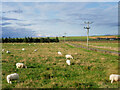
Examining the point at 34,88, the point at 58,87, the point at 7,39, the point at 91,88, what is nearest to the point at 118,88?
the point at 91,88

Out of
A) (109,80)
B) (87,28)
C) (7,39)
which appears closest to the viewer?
(109,80)

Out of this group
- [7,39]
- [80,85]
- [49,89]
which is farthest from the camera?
[7,39]

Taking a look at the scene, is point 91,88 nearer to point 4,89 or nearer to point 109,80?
point 109,80

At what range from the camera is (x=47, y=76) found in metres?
10.9

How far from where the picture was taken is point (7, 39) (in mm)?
114688

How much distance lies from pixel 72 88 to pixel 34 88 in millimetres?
2452

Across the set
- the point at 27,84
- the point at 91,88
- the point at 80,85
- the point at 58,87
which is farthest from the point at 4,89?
the point at 91,88

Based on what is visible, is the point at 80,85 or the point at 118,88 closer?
the point at 118,88

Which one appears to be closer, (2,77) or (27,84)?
(27,84)

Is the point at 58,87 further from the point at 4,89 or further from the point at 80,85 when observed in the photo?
the point at 4,89

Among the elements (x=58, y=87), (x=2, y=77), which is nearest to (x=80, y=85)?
(x=58, y=87)

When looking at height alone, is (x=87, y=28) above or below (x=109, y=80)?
above

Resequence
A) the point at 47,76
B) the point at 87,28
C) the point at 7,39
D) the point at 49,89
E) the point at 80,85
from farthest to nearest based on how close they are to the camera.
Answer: the point at 7,39
the point at 87,28
the point at 47,76
the point at 80,85
the point at 49,89

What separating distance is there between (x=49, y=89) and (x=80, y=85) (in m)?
2.19
